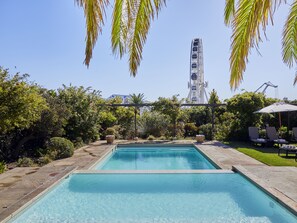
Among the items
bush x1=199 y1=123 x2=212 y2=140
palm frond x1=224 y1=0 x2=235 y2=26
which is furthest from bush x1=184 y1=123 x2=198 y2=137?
palm frond x1=224 y1=0 x2=235 y2=26

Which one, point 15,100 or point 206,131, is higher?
point 15,100

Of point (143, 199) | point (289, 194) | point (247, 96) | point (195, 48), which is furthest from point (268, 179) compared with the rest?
point (195, 48)

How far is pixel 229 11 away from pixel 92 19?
6.58 feet

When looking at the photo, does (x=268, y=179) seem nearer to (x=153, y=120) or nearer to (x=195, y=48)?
(x=153, y=120)

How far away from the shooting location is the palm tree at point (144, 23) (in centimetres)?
357

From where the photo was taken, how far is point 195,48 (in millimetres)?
50531

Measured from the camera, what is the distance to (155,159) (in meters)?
12.7

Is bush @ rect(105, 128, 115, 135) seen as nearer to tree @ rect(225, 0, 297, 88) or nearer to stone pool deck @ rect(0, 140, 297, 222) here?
stone pool deck @ rect(0, 140, 297, 222)

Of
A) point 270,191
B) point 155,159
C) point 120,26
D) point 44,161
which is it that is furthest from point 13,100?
point 270,191

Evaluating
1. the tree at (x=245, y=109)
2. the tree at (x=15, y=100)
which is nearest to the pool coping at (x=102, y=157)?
the tree at (x=15, y=100)

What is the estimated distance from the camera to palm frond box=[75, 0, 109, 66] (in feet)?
11.3

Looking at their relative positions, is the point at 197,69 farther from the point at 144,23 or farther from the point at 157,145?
the point at 144,23

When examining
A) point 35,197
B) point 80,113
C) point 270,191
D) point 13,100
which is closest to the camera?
point 35,197

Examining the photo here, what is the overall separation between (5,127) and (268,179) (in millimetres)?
7632
